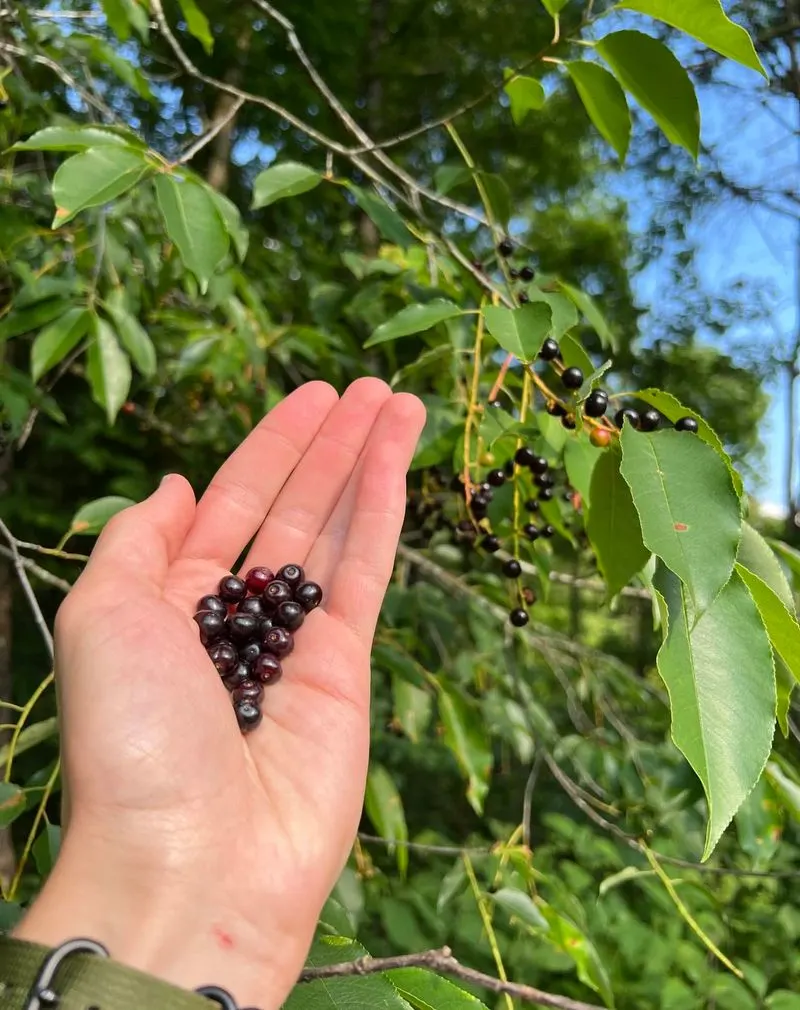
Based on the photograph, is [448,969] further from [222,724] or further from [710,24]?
[710,24]

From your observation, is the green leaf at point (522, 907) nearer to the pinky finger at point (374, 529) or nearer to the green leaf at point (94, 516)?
the pinky finger at point (374, 529)

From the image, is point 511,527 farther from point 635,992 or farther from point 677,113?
point 635,992

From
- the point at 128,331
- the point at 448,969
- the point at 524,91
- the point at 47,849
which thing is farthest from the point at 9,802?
the point at 524,91

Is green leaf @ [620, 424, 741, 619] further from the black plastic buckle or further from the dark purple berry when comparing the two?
the black plastic buckle

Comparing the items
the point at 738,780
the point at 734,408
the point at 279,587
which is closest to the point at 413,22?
the point at 734,408

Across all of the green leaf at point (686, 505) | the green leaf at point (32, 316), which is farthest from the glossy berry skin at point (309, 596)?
the green leaf at point (32, 316)
